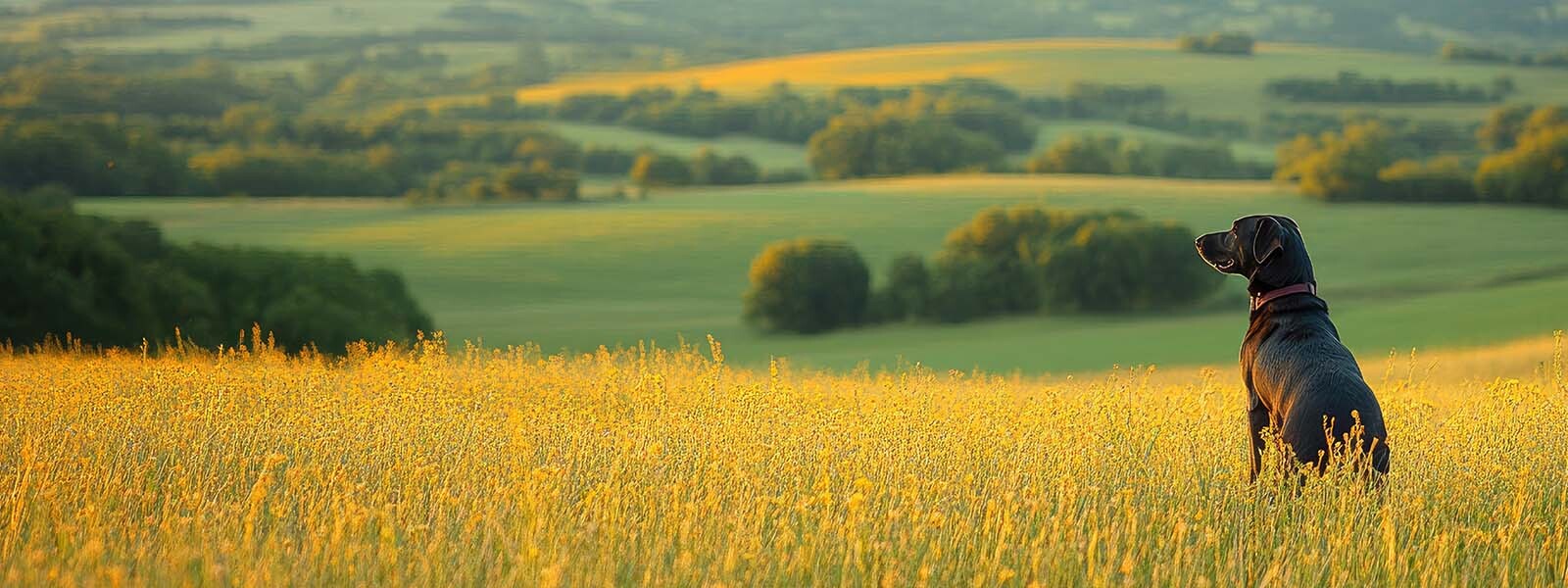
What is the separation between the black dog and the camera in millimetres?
5438

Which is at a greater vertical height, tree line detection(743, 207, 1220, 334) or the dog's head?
the dog's head

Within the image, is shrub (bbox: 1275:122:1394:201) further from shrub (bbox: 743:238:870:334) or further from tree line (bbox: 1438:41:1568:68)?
shrub (bbox: 743:238:870:334)

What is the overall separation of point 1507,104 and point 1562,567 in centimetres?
3773

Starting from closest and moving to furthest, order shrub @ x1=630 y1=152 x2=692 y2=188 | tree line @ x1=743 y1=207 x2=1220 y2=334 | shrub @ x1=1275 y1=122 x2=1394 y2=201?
tree line @ x1=743 y1=207 x2=1220 y2=334, shrub @ x1=630 y1=152 x2=692 y2=188, shrub @ x1=1275 y1=122 x2=1394 y2=201

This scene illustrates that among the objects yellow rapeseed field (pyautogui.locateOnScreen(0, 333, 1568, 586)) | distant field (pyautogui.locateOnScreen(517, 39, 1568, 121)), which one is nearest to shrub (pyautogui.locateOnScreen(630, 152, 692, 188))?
distant field (pyautogui.locateOnScreen(517, 39, 1568, 121))

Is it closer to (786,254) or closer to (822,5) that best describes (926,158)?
(786,254)

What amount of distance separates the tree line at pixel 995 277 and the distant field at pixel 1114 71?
11.6m

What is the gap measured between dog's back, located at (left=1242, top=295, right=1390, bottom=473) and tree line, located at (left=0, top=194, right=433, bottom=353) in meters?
12.8

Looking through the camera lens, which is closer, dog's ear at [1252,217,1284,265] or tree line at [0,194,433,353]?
dog's ear at [1252,217,1284,265]

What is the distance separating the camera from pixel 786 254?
23.7 meters

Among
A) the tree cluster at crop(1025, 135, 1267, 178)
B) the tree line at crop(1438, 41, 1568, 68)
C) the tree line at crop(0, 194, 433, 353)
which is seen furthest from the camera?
the tree line at crop(1438, 41, 1568, 68)

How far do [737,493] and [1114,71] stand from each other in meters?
39.1

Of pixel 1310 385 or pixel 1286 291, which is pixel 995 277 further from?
pixel 1310 385

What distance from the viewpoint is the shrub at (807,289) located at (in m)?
22.8
